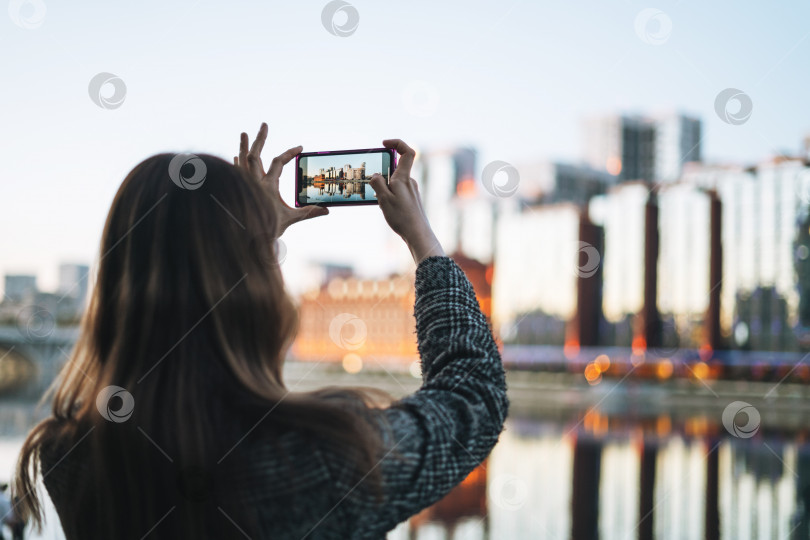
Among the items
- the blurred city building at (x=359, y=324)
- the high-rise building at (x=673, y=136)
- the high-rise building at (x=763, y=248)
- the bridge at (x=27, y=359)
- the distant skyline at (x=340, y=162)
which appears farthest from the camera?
the high-rise building at (x=673, y=136)

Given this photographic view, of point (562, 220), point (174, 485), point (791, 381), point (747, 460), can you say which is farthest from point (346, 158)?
point (562, 220)

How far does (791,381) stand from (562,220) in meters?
20.4

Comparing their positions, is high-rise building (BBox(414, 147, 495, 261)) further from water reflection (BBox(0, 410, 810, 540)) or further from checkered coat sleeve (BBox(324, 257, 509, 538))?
checkered coat sleeve (BBox(324, 257, 509, 538))

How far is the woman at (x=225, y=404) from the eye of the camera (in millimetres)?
724

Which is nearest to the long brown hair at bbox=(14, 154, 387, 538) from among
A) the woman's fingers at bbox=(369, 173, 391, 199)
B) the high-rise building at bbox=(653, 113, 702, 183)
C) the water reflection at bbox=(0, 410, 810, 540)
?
the woman's fingers at bbox=(369, 173, 391, 199)

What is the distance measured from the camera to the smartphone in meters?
1.00

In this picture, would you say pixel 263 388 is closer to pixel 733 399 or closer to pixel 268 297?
pixel 268 297

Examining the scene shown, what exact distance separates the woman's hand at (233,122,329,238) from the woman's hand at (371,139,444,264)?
13 cm

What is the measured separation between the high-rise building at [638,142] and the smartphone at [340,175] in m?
58.3

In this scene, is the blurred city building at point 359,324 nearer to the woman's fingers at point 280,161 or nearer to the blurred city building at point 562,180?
the blurred city building at point 562,180

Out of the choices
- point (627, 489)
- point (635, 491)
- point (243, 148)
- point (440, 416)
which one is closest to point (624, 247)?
point (627, 489)

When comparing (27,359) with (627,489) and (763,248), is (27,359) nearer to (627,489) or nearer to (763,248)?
(627,489)

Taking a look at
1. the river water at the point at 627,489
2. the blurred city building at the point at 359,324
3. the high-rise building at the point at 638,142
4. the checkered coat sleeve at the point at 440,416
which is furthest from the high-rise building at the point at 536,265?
the checkered coat sleeve at the point at 440,416

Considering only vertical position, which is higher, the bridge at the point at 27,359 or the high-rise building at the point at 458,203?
the high-rise building at the point at 458,203
